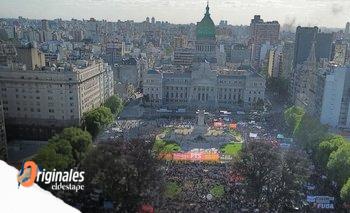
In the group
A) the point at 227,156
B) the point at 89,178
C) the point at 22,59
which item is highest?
the point at 22,59

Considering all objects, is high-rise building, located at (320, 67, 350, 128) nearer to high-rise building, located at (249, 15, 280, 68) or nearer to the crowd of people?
the crowd of people

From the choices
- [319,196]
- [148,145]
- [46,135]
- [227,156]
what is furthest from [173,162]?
[46,135]

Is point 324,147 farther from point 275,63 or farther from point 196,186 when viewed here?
point 275,63

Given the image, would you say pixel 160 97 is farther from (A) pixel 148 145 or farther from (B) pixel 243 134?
(A) pixel 148 145

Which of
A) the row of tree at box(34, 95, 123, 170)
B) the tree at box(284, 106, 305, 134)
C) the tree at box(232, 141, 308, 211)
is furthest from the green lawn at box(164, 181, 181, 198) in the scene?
the tree at box(284, 106, 305, 134)

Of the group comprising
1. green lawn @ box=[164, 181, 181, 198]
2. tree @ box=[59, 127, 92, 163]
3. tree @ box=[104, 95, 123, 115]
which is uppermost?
tree @ box=[59, 127, 92, 163]

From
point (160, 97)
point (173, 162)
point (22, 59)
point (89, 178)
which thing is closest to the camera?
point (89, 178)

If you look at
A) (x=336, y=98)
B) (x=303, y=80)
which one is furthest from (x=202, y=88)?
(x=336, y=98)
